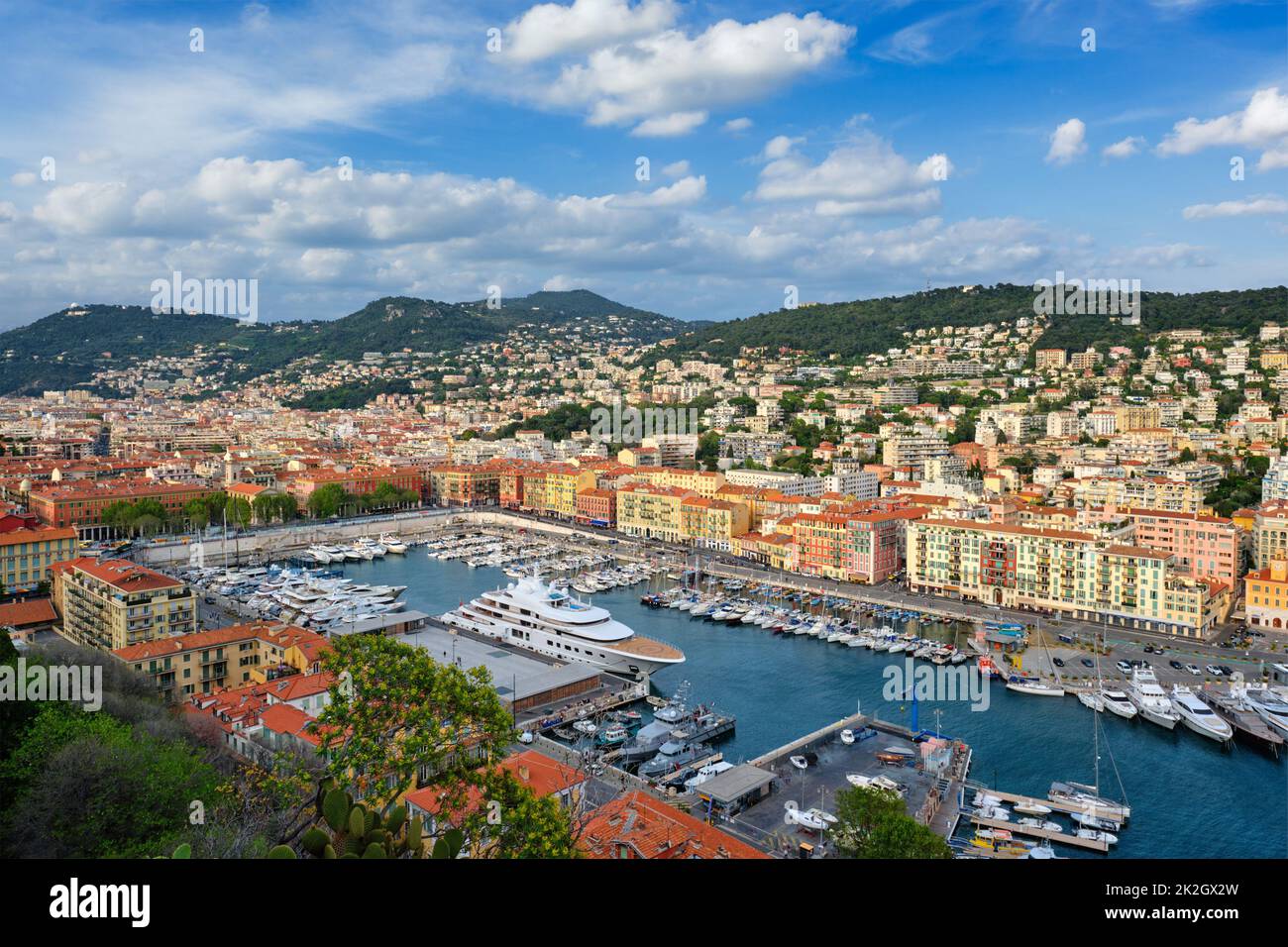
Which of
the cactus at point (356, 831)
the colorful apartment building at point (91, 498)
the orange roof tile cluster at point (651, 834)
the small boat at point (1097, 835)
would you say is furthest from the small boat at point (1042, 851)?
the colorful apartment building at point (91, 498)

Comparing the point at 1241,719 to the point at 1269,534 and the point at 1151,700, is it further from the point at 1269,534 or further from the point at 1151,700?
the point at 1269,534

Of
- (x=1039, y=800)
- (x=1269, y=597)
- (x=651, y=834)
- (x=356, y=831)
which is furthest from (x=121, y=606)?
(x=1269, y=597)

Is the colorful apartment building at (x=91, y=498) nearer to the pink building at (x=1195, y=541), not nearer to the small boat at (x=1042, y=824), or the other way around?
the small boat at (x=1042, y=824)

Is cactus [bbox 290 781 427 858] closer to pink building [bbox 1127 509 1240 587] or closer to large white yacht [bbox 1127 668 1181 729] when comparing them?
large white yacht [bbox 1127 668 1181 729]

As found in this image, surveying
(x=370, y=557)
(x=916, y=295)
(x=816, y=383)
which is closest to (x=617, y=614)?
(x=370, y=557)

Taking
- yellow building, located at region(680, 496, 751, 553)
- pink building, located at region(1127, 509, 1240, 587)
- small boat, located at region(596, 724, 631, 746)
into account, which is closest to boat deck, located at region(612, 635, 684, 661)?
small boat, located at region(596, 724, 631, 746)
